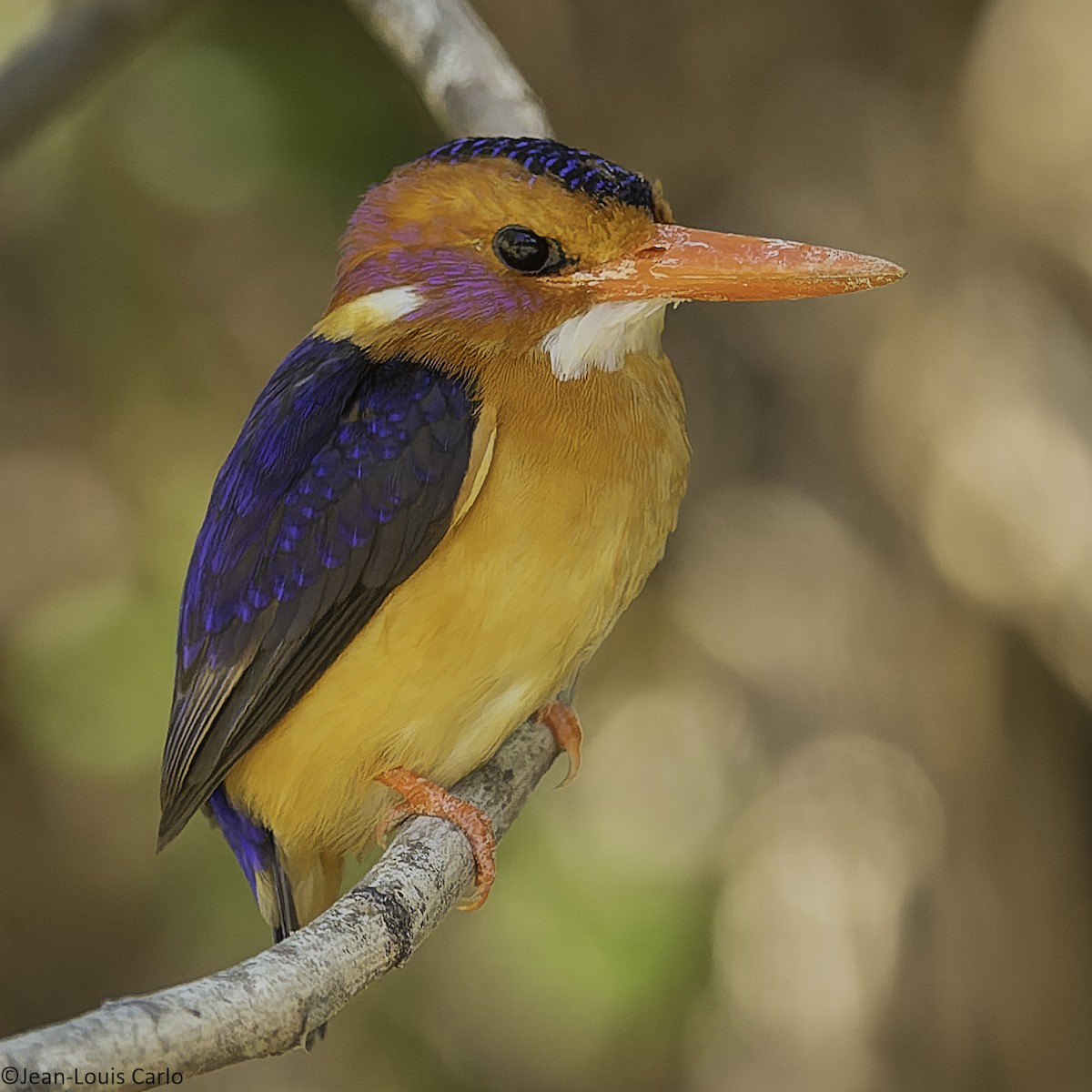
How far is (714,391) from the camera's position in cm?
290

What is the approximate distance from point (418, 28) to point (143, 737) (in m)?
Answer: 1.41

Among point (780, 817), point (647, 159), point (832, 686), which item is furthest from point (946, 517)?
point (647, 159)

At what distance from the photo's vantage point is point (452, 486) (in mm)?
1461

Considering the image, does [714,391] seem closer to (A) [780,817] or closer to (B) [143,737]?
(A) [780,817]

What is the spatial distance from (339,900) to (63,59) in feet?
4.53

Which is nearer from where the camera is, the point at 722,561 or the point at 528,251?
the point at 528,251

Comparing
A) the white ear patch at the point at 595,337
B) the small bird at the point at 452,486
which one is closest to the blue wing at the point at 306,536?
the small bird at the point at 452,486

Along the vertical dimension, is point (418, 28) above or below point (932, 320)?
above

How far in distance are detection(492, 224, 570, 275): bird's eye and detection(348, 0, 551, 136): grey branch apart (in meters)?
0.37

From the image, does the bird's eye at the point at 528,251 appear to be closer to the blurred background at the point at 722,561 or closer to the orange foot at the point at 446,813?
the orange foot at the point at 446,813

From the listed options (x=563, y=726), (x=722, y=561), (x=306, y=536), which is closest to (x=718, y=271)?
(x=306, y=536)

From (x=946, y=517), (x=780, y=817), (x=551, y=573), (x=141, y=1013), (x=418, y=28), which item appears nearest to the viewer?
(x=141, y=1013)

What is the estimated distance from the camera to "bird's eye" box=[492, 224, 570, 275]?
1.52m

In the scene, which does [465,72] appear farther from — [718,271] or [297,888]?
[297,888]
